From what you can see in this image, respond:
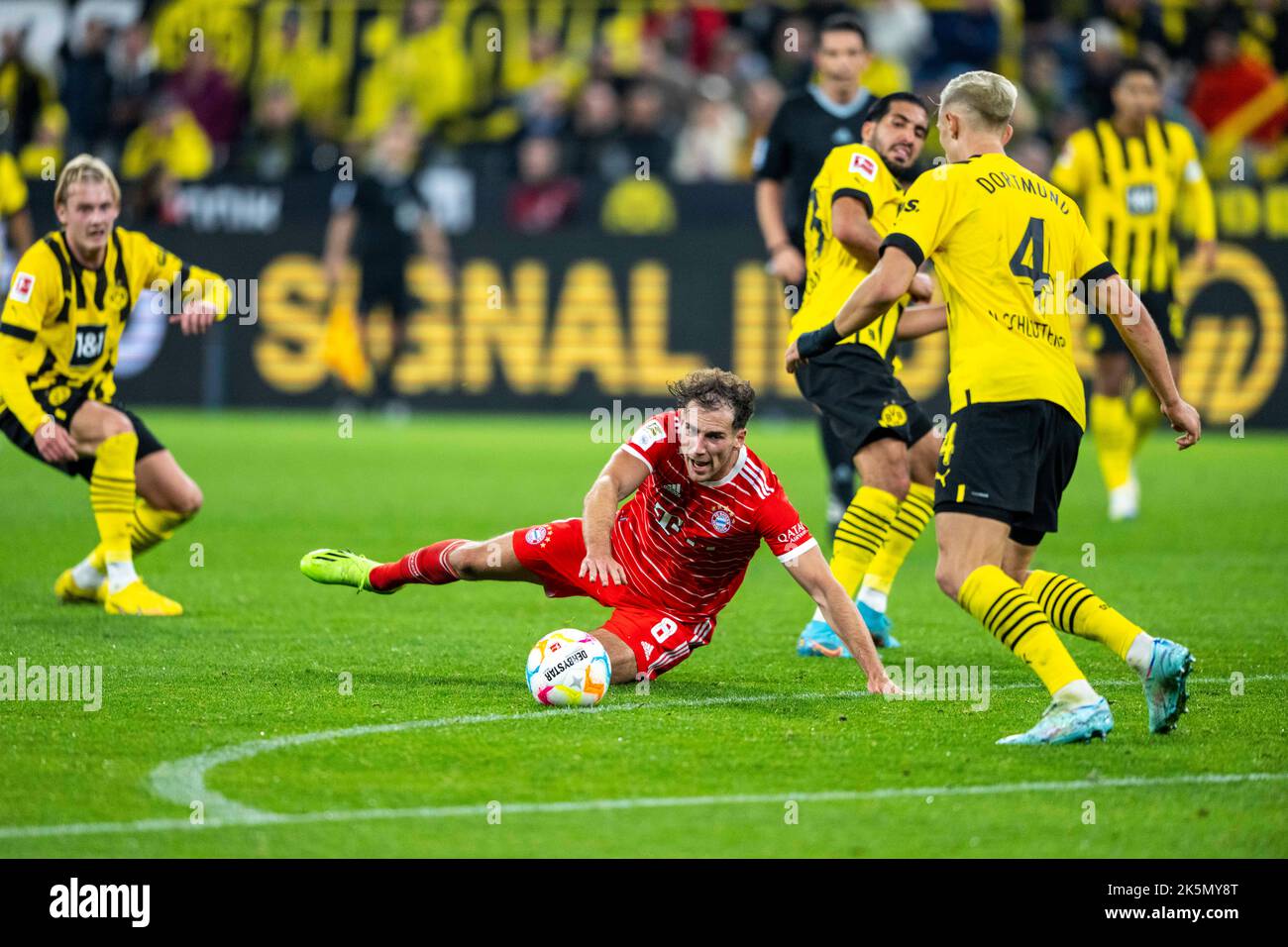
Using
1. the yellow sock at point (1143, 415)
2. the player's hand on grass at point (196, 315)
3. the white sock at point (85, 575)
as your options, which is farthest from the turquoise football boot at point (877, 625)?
the yellow sock at point (1143, 415)

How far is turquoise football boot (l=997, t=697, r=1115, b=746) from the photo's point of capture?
5.71 meters

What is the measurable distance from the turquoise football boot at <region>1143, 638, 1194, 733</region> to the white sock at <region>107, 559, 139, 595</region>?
4.89m

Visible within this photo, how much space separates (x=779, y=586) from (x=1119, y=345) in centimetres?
393

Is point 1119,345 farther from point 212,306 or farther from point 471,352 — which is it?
point 471,352

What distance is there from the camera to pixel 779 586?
33.2 feet

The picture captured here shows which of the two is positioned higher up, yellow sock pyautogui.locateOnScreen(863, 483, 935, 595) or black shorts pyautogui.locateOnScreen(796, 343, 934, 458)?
black shorts pyautogui.locateOnScreen(796, 343, 934, 458)

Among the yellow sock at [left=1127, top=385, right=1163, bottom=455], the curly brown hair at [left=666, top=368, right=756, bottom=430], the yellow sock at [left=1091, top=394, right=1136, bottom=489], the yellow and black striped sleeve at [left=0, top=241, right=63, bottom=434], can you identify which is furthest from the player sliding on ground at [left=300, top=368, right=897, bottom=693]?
the yellow sock at [left=1127, top=385, right=1163, bottom=455]

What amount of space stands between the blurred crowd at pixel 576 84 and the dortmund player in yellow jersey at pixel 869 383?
37.6 ft

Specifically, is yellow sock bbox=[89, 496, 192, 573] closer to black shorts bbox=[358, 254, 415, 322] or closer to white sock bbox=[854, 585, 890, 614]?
white sock bbox=[854, 585, 890, 614]

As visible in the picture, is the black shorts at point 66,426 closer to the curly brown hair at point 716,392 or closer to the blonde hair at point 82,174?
the blonde hair at point 82,174

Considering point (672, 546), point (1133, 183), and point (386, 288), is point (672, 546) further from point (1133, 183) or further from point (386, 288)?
point (386, 288)

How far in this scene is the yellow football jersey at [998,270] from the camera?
5848 millimetres

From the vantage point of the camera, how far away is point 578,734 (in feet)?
19.3

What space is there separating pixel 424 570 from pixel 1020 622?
2549 millimetres
